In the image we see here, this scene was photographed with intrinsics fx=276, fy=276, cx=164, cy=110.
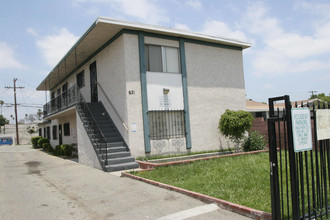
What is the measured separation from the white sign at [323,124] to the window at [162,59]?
858 cm

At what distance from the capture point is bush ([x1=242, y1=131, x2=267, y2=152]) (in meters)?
13.3

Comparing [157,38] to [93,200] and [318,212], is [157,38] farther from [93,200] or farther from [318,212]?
[318,212]

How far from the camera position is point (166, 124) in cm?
1255

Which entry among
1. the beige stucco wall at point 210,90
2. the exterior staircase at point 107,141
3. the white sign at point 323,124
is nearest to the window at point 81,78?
the exterior staircase at point 107,141

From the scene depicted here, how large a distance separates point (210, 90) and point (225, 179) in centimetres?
761

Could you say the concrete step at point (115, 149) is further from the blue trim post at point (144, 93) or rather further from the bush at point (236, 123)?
the bush at point (236, 123)

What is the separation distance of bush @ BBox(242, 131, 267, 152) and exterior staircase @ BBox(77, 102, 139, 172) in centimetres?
579

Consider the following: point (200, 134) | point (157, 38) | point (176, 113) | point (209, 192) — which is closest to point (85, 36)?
point (157, 38)

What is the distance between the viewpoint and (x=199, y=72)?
13891 millimetres

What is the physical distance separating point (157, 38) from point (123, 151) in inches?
208

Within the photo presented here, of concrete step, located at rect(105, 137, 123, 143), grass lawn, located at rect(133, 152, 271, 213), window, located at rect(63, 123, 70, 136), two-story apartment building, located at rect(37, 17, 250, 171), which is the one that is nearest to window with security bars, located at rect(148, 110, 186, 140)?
two-story apartment building, located at rect(37, 17, 250, 171)

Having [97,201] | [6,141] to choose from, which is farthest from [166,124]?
[6,141]

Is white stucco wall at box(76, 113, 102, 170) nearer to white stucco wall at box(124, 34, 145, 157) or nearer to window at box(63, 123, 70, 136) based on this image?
white stucco wall at box(124, 34, 145, 157)

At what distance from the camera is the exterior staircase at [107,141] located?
34.5 feet
